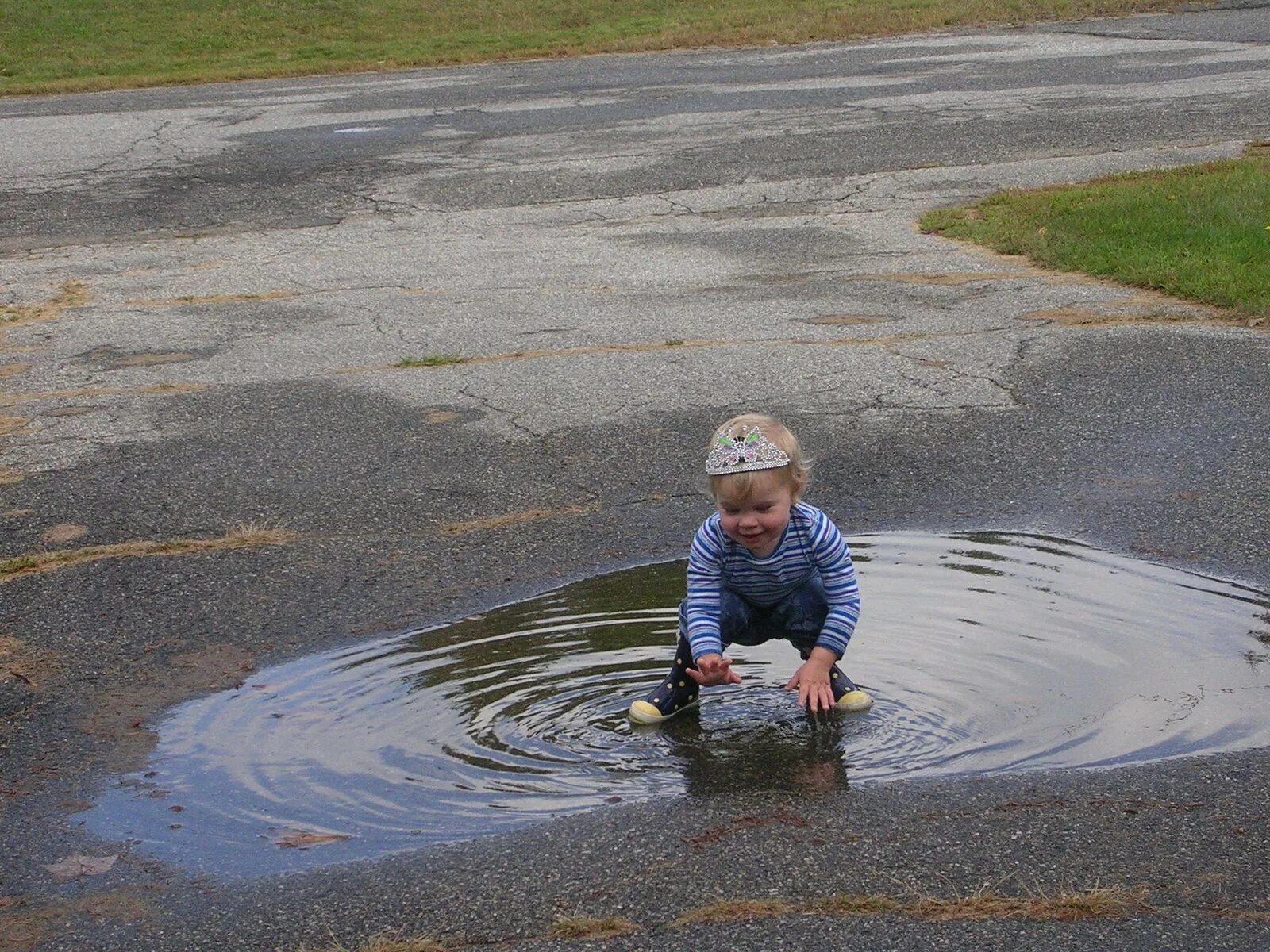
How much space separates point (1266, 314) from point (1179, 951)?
633 centimetres

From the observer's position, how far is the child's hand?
431 cm

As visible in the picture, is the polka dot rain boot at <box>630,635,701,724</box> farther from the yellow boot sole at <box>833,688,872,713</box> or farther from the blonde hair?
the blonde hair

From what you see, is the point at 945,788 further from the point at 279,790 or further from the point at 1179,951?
the point at 279,790


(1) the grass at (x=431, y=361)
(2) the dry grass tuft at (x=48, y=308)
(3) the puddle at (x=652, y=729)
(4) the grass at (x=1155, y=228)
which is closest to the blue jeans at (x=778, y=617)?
(3) the puddle at (x=652, y=729)

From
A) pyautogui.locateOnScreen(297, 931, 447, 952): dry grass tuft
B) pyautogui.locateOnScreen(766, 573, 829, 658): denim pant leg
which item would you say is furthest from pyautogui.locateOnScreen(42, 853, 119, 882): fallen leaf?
pyautogui.locateOnScreen(766, 573, 829, 658): denim pant leg

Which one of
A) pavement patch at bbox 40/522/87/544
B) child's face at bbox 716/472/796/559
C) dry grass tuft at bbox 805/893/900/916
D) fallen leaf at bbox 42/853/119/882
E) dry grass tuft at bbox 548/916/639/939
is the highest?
child's face at bbox 716/472/796/559

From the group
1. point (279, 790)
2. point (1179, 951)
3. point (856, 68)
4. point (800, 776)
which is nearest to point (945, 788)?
point (800, 776)

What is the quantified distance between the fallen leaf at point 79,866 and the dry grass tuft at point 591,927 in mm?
1159

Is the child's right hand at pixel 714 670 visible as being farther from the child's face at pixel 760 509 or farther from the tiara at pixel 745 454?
the tiara at pixel 745 454

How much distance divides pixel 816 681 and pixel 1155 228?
287 inches

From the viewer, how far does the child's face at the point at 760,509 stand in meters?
4.34

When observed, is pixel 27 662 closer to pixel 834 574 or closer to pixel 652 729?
pixel 652 729

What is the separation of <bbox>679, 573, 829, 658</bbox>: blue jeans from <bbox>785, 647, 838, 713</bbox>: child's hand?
0.60 feet

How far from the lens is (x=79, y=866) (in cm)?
373
